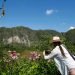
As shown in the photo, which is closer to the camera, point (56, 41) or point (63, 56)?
point (56, 41)

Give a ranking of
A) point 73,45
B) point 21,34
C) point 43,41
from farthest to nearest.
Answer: point 21,34
point 73,45
point 43,41

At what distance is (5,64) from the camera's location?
10.2 metres

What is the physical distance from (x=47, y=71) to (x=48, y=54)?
→ 75.9 inches

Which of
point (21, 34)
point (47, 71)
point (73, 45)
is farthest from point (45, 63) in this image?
point (21, 34)

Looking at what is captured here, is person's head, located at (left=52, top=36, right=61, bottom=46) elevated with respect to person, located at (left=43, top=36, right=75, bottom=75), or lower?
elevated

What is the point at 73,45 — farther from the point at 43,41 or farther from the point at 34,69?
the point at 34,69

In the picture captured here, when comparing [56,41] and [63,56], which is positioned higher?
[56,41]

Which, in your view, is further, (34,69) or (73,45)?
(73,45)

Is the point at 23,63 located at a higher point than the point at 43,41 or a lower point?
lower

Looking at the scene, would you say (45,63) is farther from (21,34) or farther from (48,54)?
(21,34)

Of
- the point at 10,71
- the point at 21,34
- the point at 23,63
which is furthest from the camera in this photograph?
the point at 21,34

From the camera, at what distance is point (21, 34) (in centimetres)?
15238

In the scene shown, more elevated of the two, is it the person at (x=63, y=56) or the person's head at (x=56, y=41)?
the person's head at (x=56, y=41)

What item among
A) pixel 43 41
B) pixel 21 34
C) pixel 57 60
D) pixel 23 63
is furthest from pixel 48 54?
pixel 21 34
